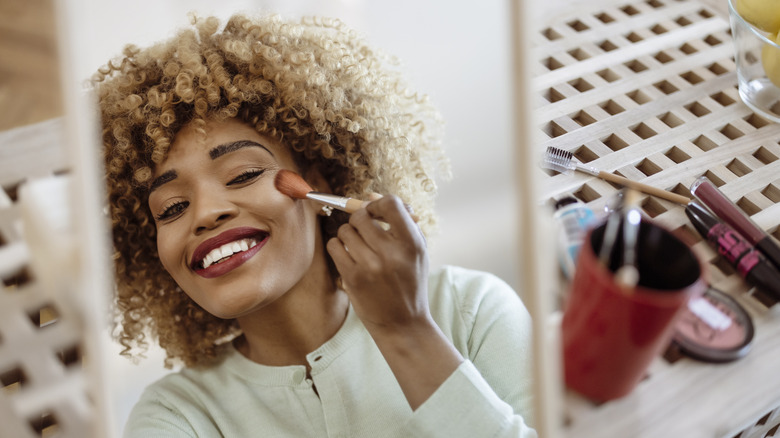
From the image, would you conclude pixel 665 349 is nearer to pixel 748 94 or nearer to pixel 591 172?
pixel 591 172

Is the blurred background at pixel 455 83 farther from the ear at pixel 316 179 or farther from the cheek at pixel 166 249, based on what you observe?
the cheek at pixel 166 249

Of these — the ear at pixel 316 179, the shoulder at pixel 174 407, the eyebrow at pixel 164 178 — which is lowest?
the shoulder at pixel 174 407

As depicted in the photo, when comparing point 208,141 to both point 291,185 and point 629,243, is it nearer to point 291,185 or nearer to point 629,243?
point 291,185

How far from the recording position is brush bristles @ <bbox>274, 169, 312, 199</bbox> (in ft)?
2.48

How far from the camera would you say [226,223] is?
75 centimetres

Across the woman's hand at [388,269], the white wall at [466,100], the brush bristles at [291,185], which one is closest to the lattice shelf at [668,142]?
the woman's hand at [388,269]

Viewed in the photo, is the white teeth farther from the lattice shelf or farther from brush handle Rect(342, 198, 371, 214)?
the lattice shelf

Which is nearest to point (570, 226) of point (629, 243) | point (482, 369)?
point (629, 243)

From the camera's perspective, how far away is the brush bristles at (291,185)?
0.75 metres

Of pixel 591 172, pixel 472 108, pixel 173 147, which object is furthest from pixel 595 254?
pixel 472 108

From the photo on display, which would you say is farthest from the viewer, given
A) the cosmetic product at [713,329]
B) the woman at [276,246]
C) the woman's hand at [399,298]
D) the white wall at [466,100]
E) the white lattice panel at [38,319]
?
the white wall at [466,100]

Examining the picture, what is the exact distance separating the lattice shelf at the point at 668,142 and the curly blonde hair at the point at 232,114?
0.69 ft

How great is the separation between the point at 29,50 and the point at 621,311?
1.29 feet

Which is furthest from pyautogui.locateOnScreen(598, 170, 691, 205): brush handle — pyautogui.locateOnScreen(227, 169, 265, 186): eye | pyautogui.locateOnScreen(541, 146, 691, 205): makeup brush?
pyautogui.locateOnScreen(227, 169, 265, 186): eye
